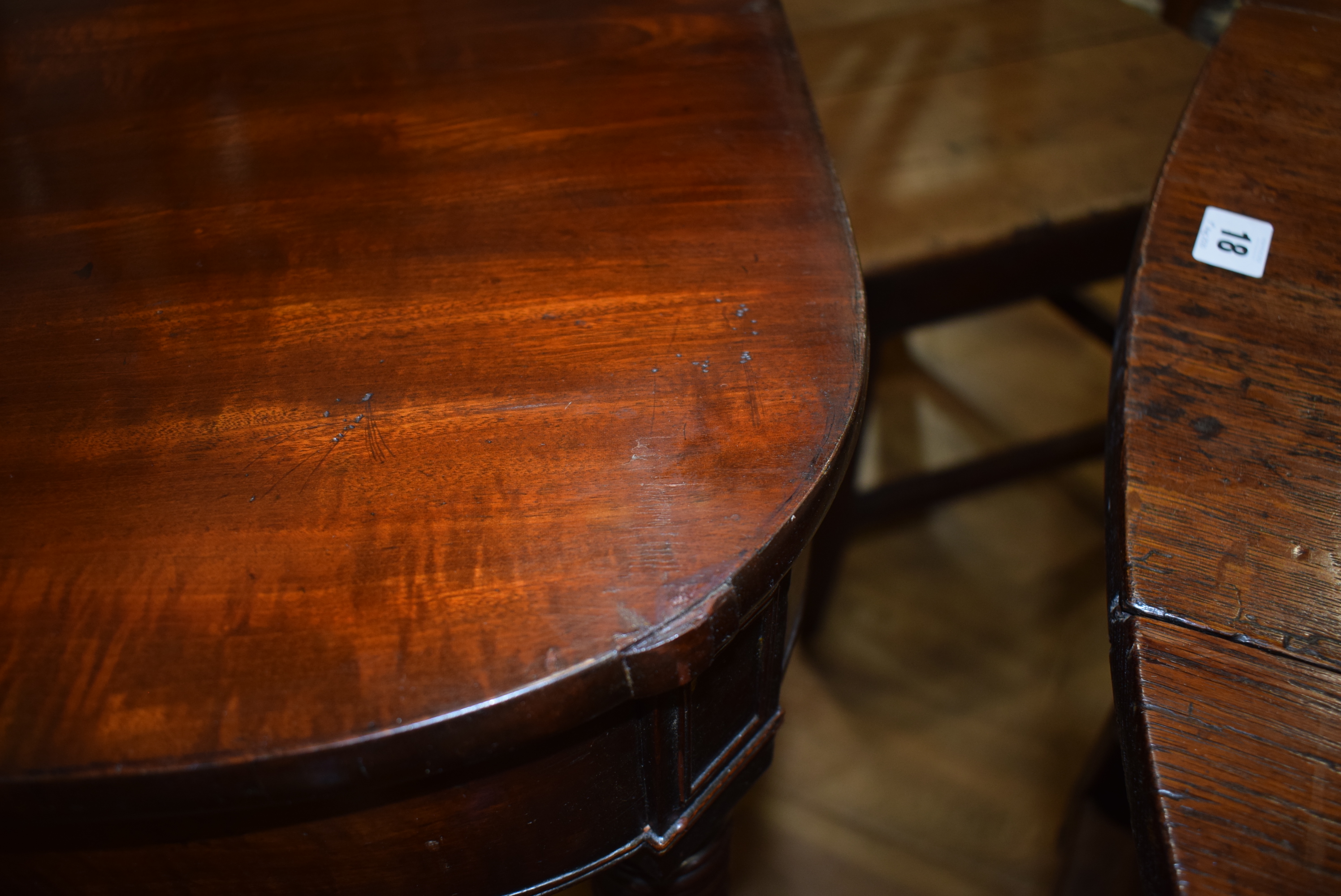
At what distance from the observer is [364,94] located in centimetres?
58

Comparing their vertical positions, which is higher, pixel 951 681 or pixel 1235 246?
pixel 1235 246

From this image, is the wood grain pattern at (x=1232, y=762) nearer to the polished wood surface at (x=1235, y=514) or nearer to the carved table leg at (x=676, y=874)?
the polished wood surface at (x=1235, y=514)

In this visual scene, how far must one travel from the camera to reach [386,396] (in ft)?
1.36

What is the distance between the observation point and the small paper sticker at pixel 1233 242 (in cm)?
51

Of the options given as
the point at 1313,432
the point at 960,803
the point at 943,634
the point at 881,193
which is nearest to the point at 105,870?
the point at 1313,432

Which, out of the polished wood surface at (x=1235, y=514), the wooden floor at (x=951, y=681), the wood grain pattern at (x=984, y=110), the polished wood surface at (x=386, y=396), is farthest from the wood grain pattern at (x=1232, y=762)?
the wooden floor at (x=951, y=681)

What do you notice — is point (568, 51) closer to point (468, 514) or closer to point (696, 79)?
point (696, 79)

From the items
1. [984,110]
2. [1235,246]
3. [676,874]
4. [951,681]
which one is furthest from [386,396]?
[951,681]

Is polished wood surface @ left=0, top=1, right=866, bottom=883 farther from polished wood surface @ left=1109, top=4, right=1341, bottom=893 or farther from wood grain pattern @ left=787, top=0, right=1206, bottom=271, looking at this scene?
wood grain pattern @ left=787, top=0, right=1206, bottom=271

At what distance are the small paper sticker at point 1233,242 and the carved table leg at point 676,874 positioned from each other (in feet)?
1.32

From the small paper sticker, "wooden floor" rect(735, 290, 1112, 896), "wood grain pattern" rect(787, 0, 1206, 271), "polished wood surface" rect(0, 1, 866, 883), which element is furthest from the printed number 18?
"wooden floor" rect(735, 290, 1112, 896)

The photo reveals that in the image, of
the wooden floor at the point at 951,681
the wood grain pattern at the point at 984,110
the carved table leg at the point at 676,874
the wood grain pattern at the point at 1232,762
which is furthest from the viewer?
the wooden floor at the point at 951,681

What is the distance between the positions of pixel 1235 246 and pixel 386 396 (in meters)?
0.45

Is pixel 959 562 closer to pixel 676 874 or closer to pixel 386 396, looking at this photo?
pixel 676 874
